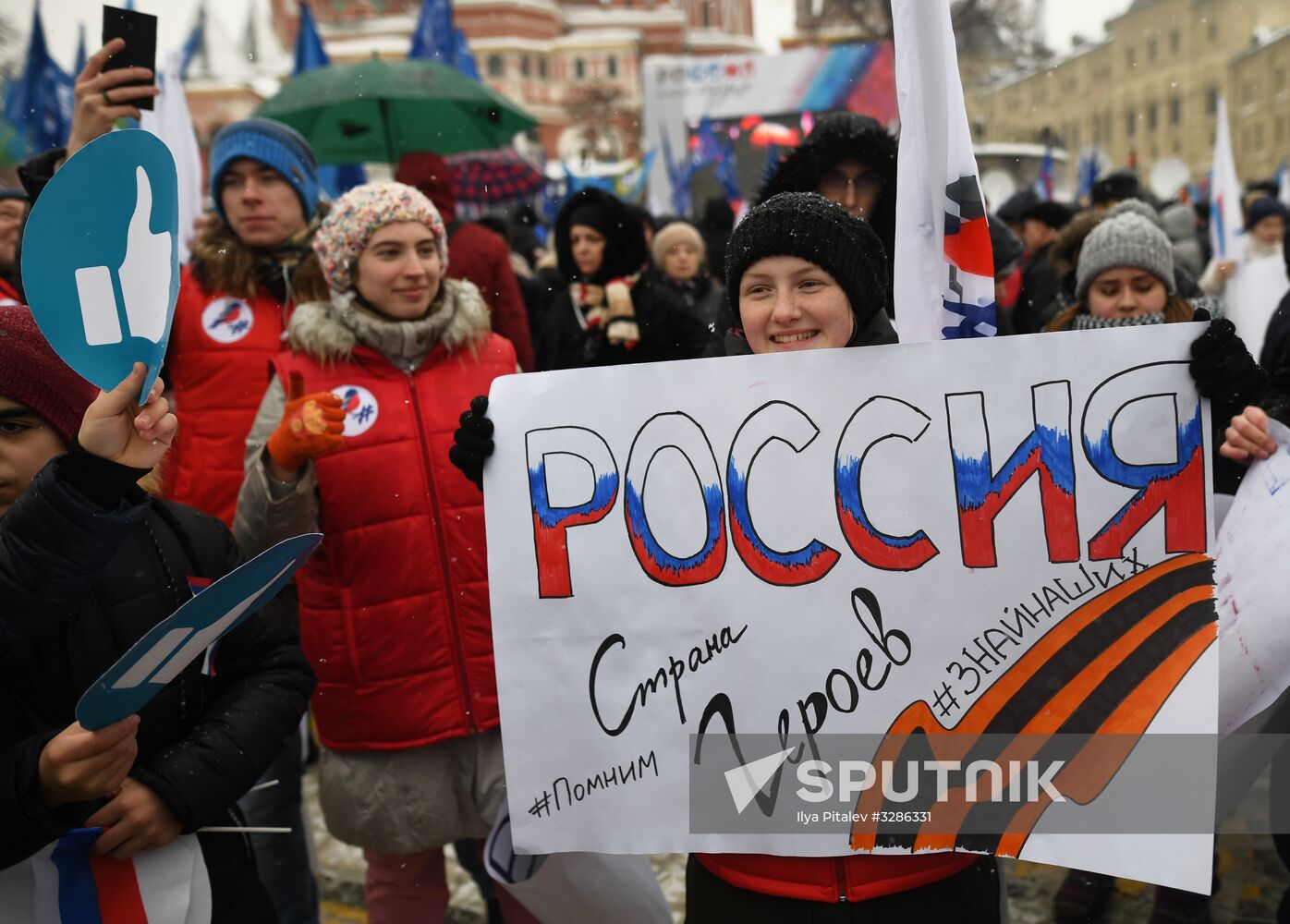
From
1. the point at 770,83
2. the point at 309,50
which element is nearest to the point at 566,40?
the point at 770,83

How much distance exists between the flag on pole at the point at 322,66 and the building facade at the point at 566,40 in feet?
107

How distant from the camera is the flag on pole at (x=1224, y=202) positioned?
686cm

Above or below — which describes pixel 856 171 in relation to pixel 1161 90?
below

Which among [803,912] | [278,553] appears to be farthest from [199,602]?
[803,912]

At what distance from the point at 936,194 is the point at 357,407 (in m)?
1.37

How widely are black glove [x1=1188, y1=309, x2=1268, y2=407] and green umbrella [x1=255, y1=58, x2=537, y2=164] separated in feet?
14.0

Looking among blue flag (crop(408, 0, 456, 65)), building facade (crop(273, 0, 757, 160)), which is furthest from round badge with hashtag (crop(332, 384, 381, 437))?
building facade (crop(273, 0, 757, 160))

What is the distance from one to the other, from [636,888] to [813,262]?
133 cm

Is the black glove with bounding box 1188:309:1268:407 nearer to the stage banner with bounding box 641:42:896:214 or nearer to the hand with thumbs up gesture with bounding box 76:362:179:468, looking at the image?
the hand with thumbs up gesture with bounding box 76:362:179:468

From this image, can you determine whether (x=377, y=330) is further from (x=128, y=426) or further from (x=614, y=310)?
(x=614, y=310)

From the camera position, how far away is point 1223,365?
1752 mm

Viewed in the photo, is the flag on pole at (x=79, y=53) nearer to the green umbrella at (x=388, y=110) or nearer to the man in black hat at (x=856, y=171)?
the green umbrella at (x=388, y=110)

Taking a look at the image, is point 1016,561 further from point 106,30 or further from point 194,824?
point 106,30

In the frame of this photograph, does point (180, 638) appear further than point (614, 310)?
No
